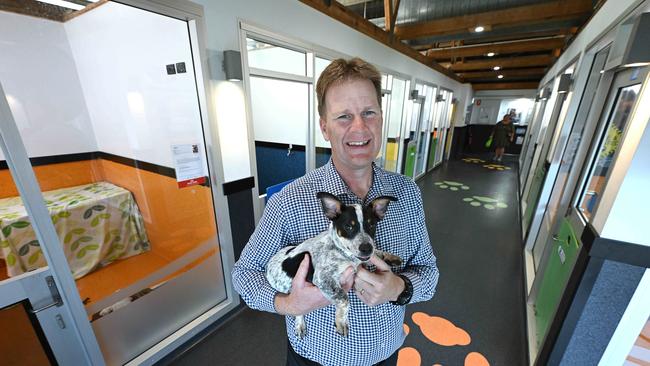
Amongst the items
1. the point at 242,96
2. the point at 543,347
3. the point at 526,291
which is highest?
the point at 242,96

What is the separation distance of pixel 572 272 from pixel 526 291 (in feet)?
5.20

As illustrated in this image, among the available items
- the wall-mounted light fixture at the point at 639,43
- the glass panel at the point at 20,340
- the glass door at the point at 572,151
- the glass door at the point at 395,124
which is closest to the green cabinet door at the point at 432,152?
the glass door at the point at 395,124

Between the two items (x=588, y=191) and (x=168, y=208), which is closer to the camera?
(x=588, y=191)

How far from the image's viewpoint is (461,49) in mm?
5789

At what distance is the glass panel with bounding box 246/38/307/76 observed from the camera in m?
2.76

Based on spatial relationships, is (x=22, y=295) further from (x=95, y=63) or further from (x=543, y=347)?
(x=543, y=347)

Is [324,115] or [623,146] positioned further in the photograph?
[623,146]

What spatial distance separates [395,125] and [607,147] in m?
3.58

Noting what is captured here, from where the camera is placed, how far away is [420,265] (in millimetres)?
1056

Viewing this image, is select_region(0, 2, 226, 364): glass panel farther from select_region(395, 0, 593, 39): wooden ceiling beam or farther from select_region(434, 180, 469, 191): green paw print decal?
select_region(434, 180, 469, 191): green paw print decal

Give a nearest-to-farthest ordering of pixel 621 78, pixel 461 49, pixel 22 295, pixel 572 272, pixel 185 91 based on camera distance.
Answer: pixel 22 295
pixel 572 272
pixel 621 78
pixel 185 91
pixel 461 49

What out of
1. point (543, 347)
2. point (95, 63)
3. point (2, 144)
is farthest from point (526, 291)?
point (95, 63)

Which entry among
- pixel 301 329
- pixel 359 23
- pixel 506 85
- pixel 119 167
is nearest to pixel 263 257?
pixel 301 329

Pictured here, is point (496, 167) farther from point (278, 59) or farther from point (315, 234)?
point (315, 234)
